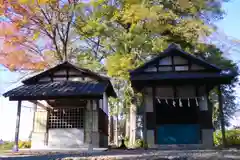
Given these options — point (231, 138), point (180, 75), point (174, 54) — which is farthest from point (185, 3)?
point (231, 138)

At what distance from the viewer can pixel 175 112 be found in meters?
14.5

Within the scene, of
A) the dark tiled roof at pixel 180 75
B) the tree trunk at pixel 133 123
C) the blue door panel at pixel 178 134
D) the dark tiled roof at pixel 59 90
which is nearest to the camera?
the dark tiled roof at pixel 180 75

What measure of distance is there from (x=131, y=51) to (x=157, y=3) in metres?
3.69

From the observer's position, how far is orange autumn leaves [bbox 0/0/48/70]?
62.3 feet

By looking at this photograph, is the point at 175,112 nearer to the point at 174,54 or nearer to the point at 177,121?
the point at 177,121

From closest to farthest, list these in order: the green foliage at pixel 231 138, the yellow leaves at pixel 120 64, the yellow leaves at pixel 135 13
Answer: the green foliage at pixel 231 138 → the yellow leaves at pixel 135 13 → the yellow leaves at pixel 120 64

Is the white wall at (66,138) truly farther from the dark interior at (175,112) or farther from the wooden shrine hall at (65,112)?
the dark interior at (175,112)

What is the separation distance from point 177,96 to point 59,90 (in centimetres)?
598

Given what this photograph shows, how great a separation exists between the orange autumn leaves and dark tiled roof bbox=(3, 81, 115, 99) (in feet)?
18.6

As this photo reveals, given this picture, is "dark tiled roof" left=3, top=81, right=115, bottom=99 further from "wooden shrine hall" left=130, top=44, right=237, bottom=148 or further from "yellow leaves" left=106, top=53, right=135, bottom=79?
"yellow leaves" left=106, top=53, right=135, bottom=79

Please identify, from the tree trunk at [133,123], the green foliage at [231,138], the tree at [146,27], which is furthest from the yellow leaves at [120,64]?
the green foliage at [231,138]

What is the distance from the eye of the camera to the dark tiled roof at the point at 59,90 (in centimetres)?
1370

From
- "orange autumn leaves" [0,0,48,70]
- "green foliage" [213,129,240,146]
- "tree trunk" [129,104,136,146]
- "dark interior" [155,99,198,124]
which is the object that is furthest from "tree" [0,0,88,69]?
"green foliage" [213,129,240,146]

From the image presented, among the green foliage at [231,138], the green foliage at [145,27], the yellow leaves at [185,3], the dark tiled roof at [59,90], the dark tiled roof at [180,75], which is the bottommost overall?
the green foliage at [231,138]
